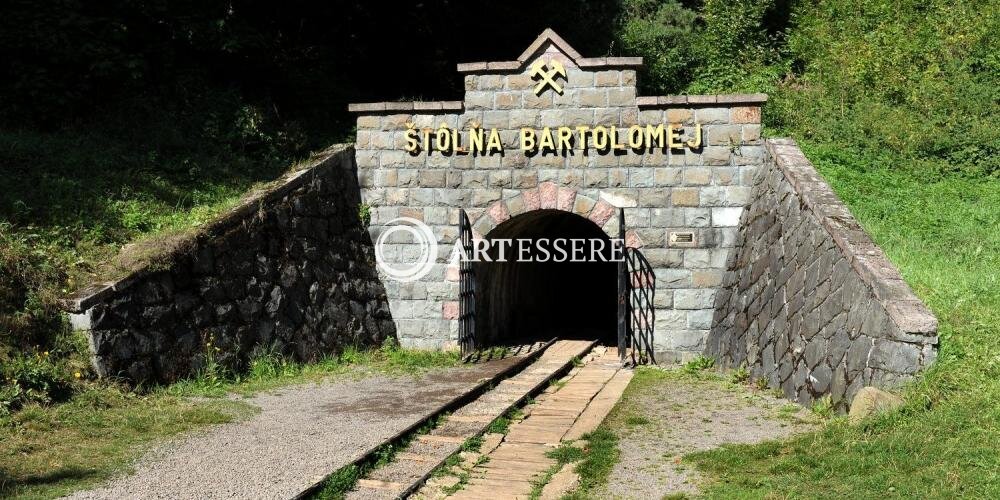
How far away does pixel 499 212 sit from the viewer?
13.4 meters

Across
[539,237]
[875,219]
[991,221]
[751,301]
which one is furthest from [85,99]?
[991,221]

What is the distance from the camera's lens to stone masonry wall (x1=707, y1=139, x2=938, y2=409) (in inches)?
301

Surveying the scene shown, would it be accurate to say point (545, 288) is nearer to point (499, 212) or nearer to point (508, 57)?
point (499, 212)

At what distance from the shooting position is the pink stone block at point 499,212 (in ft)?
43.7

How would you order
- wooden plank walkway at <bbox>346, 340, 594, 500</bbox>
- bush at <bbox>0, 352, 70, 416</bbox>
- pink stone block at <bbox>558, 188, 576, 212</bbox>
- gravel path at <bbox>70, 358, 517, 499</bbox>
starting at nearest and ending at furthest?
1. gravel path at <bbox>70, 358, 517, 499</bbox>
2. wooden plank walkway at <bbox>346, 340, 594, 500</bbox>
3. bush at <bbox>0, 352, 70, 416</bbox>
4. pink stone block at <bbox>558, 188, 576, 212</bbox>

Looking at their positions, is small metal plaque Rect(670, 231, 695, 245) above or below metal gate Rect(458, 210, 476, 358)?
above

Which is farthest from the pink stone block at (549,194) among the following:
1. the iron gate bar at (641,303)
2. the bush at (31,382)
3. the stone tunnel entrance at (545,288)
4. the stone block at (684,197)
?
the bush at (31,382)

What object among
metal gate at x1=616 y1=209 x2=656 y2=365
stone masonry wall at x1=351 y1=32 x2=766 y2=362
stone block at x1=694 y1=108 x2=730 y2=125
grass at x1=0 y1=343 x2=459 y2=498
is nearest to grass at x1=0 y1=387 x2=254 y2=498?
grass at x1=0 y1=343 x2=459 y2=498

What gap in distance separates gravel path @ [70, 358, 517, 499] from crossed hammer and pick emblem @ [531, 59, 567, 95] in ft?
14.8

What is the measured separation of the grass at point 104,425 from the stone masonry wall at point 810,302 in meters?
4.31

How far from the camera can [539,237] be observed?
16500mm

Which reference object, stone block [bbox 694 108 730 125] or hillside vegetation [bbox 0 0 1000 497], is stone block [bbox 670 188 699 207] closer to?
stone block [bbox 694 108 730 125]

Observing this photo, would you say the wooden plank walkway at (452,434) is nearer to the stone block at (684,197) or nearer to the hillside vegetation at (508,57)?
the hillside vegetation at (508,57)

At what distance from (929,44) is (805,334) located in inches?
593
